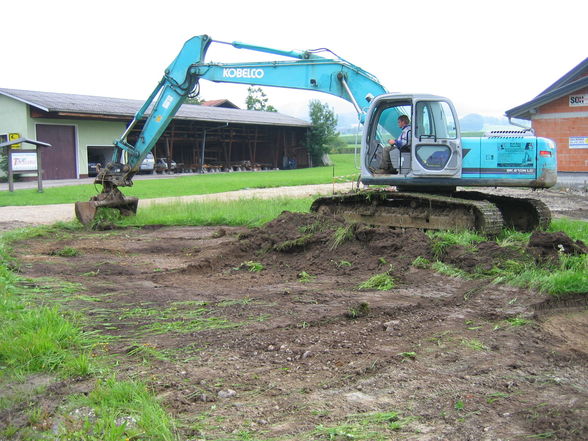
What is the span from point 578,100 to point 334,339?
70.5ft

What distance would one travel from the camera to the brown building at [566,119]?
23.4 m

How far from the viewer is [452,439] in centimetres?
368

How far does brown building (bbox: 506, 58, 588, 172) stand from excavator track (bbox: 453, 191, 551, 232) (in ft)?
43.0

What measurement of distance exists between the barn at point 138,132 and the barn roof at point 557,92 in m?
21.6

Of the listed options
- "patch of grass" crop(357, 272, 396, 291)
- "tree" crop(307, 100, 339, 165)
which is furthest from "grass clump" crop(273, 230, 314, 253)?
"tree" crop(307, 100, 339, 165)

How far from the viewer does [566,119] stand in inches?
942

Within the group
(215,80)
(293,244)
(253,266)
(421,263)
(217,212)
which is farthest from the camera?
(217,212)

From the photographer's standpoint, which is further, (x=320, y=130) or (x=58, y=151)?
(x=320, y=130)

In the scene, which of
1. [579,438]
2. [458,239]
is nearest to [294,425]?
[579,438]

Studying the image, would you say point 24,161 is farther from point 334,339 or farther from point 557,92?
point 334,339

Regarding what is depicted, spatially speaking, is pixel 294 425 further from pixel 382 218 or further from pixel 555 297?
pixel 382 218

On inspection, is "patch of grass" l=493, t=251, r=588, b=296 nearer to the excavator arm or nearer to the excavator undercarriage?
the excavator undercarriage

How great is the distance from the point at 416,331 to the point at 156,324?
2467mm

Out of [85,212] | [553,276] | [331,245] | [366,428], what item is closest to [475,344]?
[366,428]
